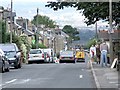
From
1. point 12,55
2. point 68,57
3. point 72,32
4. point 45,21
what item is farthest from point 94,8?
point 72,32

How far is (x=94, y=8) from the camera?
3081cm

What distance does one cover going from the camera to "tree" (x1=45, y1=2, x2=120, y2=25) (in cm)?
3077

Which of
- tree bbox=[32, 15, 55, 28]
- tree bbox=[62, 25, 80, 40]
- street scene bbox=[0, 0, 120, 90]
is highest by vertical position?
tree bbox=[32, 15, 55, 28]

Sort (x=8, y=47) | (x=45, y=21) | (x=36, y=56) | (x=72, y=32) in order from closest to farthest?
(x=8, y=47) < (x=36, y=56) < (x=45, y=21) < (x=72, y=32)

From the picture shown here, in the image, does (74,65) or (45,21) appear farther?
(45,21)

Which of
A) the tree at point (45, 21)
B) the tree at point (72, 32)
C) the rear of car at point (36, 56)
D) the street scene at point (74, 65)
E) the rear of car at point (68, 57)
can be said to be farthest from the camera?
the tree at point (72, 32)

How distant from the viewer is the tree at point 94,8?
30.8 metres

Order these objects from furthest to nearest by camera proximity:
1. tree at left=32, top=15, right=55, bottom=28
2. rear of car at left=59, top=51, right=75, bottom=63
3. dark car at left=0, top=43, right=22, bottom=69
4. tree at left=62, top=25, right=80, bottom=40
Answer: tree at left=62, top=25, right=80, bottom=40, tree at left=32, top=15, right=55, bottom=28, rear of car at left=59, top=51, right=75, bottom=63, dark car at left=0, top=43, right=22, bottom=69

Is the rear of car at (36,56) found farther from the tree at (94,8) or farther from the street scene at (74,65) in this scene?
the tree at (94,8)

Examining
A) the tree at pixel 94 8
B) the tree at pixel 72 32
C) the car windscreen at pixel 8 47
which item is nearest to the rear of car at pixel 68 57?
the tree at pixel 94 8

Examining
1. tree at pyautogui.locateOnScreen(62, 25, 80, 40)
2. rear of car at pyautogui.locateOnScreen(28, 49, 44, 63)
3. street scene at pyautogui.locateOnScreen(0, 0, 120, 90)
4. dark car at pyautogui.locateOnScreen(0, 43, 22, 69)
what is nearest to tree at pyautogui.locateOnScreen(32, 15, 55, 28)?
tree at pyautogui.locateOnScreen(62, 25, 80, 40)

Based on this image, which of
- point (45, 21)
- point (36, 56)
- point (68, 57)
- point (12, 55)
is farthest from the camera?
point (45, 21)

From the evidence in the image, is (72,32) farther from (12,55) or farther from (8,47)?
(12,55)

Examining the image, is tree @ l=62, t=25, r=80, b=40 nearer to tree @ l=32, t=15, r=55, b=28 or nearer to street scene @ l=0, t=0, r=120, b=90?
tree @ l=32, t=15, r=55, b=28
